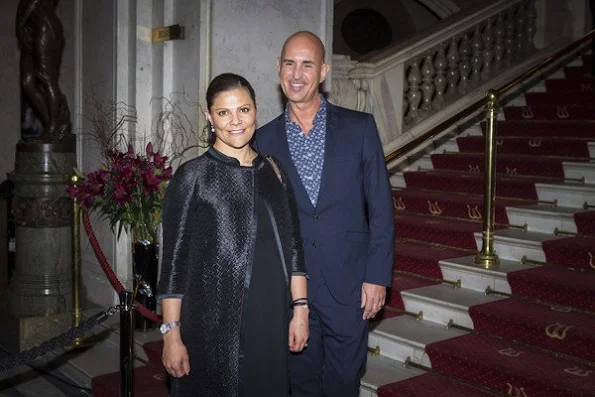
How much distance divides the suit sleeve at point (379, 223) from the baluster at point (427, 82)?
4.56 m

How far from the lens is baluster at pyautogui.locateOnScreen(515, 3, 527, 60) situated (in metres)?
8.24

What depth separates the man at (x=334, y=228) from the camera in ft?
9.28

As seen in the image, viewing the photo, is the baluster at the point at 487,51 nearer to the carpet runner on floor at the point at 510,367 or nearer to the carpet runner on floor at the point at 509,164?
the carpet runner on floor at the point at 509,164

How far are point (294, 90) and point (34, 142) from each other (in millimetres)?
3486

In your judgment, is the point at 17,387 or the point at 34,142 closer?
the point at 17,387

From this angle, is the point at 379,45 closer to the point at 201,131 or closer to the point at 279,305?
the point at 201,131

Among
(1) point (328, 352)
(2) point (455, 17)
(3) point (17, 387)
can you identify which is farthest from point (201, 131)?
(2) point (455, 17)

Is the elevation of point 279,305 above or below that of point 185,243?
below

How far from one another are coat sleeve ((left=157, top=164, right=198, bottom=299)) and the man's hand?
0.78m

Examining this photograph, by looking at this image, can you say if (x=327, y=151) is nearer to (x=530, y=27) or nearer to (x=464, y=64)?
(x=464, y=64)

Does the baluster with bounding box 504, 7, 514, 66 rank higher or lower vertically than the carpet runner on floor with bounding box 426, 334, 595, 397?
higher

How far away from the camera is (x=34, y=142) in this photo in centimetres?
563

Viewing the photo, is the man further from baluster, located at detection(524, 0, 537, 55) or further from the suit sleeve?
baluster, located at detection(524, 0, 537, 55)

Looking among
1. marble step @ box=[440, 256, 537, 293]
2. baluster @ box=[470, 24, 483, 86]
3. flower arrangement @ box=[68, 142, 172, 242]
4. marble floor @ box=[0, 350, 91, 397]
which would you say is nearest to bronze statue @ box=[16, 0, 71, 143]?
flower arrangement @ box=[68, 142, 172, 242]
